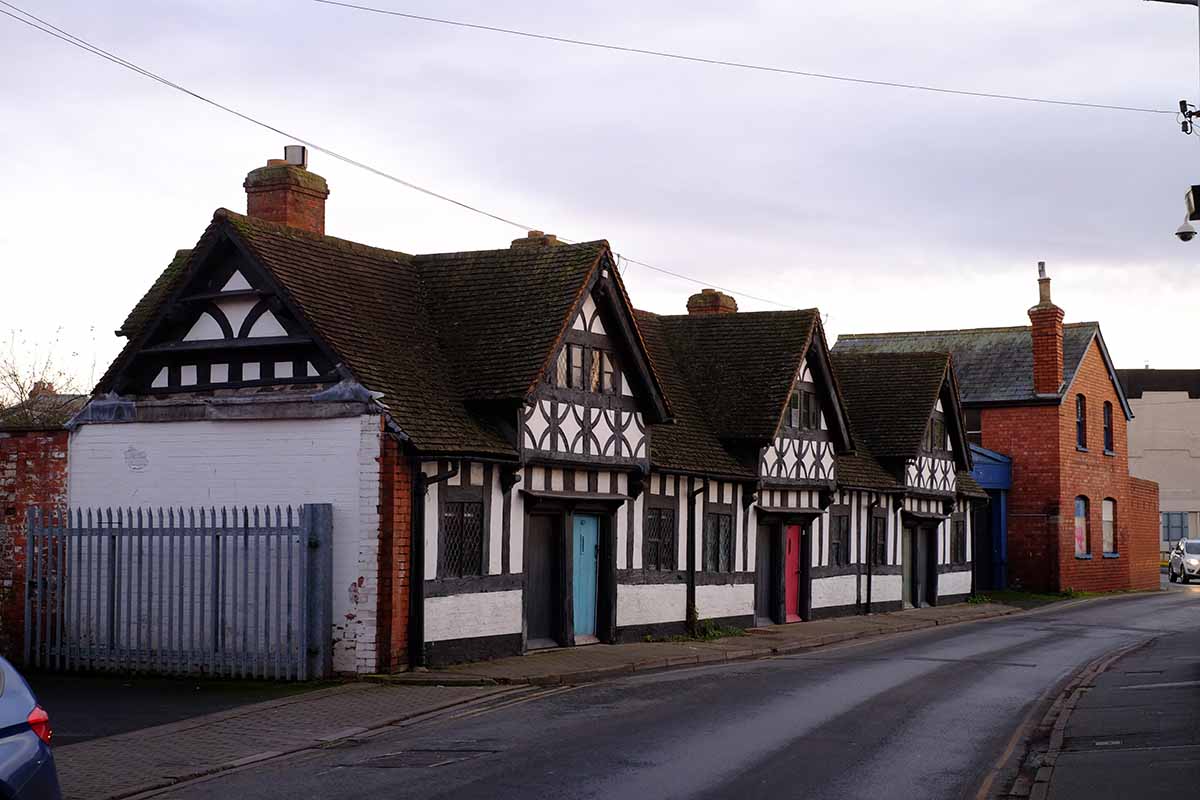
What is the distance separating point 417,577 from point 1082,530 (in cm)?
3272

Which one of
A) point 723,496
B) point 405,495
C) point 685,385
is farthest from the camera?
point 685,385

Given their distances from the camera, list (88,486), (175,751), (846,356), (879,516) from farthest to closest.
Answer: (846,356) → (879,516) → (88,486) → (175,751)

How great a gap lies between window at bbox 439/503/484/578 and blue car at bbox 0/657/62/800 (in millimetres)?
→ 12392

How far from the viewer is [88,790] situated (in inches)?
453

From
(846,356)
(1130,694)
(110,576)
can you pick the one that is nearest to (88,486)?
(110,576)

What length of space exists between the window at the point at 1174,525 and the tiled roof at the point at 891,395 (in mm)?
43085

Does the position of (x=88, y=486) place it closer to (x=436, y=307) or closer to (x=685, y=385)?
(x=436, y=307)

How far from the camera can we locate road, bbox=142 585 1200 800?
11383 mm

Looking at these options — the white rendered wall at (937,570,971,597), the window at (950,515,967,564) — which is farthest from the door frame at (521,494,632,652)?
the window at (950,515,967,564)

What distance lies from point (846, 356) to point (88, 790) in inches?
1213

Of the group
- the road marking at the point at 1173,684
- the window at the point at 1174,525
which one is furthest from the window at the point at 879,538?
the window at the point at 1174,525

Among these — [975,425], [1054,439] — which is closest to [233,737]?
[1054,439]

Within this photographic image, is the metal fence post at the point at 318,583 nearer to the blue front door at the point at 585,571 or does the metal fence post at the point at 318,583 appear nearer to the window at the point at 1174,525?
the blue front door at the point at 585,571

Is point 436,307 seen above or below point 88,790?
above
